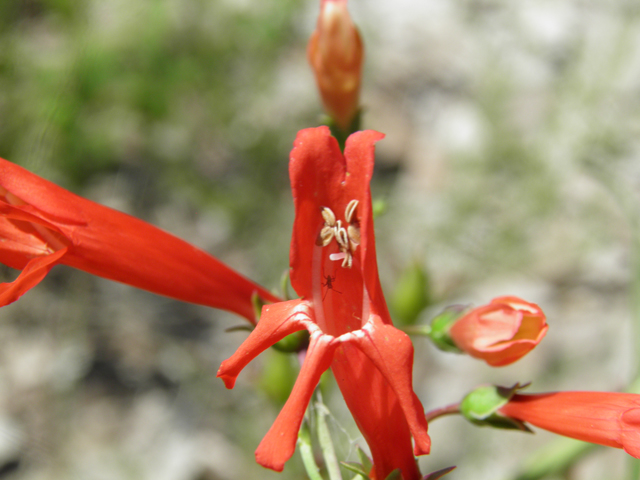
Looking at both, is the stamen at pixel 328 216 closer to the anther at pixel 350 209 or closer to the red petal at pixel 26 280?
the anther at pixel 350 209

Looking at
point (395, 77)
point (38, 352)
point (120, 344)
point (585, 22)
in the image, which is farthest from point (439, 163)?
point (38, 352)

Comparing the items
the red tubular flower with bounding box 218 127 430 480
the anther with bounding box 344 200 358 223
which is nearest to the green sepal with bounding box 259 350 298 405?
the red tubular flower with bounding box 218 127 430 480

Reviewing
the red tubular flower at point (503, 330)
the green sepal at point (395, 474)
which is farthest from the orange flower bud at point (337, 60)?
the green sepal at point (395, 474)

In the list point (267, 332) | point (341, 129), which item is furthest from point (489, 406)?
Result: point (341, 129)

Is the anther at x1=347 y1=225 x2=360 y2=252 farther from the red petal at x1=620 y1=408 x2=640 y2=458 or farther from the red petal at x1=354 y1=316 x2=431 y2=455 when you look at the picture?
the red petal at x1=620 y1=408 x2=640 y2=458

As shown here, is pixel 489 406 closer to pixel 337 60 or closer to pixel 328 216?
pixel 328 216

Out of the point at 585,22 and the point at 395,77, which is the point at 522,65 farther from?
the point at 395,77
